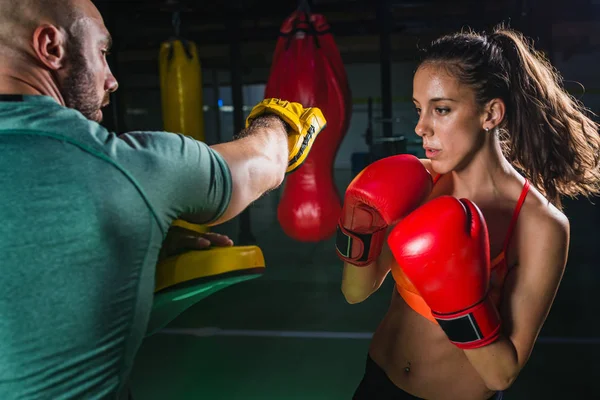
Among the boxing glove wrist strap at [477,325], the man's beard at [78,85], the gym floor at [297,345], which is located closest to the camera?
the man's beard at [78,85]

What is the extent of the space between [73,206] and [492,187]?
3.55 feet

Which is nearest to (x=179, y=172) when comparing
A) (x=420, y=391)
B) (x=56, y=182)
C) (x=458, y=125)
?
(x=56, y=182)

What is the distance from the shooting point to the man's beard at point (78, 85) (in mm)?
1028

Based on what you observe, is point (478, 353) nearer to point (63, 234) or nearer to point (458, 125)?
point (458, 125)

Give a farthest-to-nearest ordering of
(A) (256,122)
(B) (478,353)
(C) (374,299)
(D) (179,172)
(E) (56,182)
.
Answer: (C) (374,299), (A) (256,122), (B) (478,353), (D) (179,172), (E) (56,182)

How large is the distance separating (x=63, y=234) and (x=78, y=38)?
415 mm

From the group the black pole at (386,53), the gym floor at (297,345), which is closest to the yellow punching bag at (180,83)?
the black pole at (386,53)

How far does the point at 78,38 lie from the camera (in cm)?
102

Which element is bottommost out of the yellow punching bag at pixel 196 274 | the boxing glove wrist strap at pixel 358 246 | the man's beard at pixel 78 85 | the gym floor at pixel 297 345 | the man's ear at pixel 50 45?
the gym floor at pixel 297 345

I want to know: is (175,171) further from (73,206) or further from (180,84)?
(180,84)

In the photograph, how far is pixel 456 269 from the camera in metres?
1.19

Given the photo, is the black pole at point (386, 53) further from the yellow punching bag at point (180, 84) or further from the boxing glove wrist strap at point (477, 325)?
the boxing glove wrist strap at point (477, 325)

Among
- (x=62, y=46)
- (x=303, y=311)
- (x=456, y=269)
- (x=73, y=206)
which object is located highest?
(x=62, y=46)

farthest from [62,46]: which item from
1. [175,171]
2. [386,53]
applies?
[386,53]
